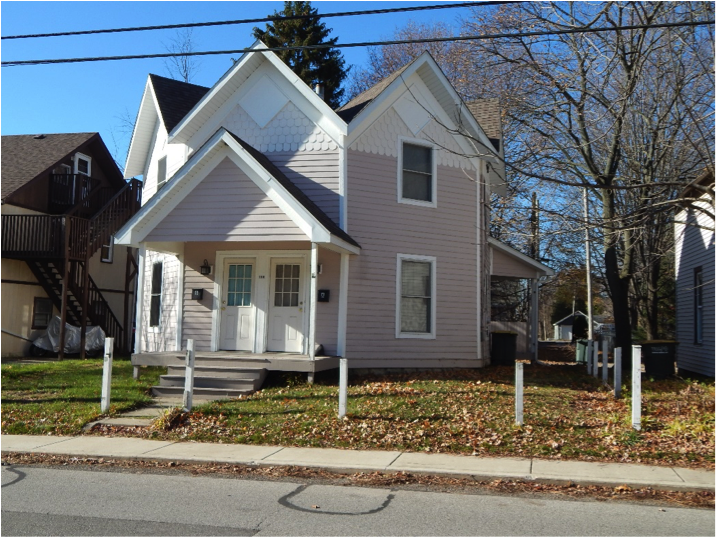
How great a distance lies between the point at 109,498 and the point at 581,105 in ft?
46.4

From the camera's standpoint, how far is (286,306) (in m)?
15.9

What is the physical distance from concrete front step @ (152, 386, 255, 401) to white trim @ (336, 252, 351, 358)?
8.27 ft

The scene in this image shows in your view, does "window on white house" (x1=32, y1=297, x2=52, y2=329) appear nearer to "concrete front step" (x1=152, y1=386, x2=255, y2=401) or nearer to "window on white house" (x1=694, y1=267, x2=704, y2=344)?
"concrete front step" (x1=152, y1=386, x2=255, y2=401)

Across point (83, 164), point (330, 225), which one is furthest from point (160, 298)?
point (83, 164)

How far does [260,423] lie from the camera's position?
1112 cm

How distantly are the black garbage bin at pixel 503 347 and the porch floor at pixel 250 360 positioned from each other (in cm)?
578

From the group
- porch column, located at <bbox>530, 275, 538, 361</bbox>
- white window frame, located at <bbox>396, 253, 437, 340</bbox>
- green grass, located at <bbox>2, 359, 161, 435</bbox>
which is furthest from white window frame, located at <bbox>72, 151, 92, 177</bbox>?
porch column, located at <bbox>530, 275, 538, 361</bbox>

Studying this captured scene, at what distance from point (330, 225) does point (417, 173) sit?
3.08 meters

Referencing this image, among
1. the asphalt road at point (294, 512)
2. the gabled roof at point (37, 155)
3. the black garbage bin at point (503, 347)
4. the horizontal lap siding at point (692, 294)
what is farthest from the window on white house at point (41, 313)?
the horizontal lap siding at point (692, 294)

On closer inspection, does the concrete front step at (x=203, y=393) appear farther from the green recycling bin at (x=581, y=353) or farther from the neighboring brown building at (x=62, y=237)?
the green recycling bin at (x=581, y=353)

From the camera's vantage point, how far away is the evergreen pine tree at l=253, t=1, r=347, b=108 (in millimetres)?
37188

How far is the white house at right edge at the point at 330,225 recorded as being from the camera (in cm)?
1467

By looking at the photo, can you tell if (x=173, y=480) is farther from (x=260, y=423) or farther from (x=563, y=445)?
(x=563, y=445)

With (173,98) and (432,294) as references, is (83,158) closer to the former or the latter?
(173,98)
